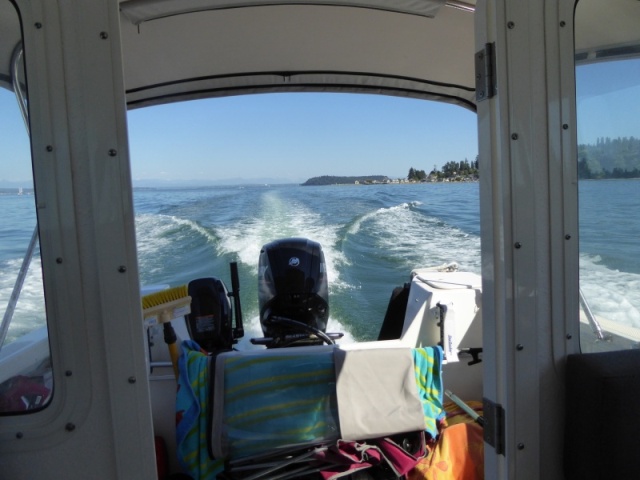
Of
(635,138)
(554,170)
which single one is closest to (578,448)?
(554,170)

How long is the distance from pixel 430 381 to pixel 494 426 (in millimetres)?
806

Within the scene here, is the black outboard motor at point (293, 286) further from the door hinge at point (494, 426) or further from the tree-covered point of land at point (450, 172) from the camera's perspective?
the tree-covered point of land at point (450, 172)

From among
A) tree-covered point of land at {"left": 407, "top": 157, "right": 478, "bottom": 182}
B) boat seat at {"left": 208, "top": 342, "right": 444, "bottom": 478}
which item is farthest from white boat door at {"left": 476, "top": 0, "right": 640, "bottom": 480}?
tree-covered point of land at {"left": 407, "top": 157, "right": 478, "bottom": 182}

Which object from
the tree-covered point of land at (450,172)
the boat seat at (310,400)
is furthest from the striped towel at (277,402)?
the tree-covered point of land at (450,172)

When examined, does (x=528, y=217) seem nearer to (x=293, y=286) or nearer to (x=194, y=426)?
(x=194, y=426)

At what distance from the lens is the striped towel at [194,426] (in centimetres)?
177

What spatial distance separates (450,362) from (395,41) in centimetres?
151

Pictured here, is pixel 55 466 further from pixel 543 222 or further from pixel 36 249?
pixel 543 222

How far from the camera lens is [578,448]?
1095 millimetres

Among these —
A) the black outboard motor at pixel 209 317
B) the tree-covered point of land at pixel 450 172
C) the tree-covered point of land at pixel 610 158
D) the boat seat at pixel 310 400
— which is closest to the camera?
the tree-covered point of land at pixel 610 158

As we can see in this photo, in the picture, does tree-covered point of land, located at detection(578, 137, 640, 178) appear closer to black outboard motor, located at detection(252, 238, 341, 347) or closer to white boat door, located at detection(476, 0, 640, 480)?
white boat door, located at detection(476, 0, 640, 480)

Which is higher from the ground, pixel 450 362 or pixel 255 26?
pixel 255 26

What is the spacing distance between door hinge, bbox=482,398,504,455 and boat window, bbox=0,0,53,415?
3.44 feet

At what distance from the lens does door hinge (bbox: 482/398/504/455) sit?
1158mm
